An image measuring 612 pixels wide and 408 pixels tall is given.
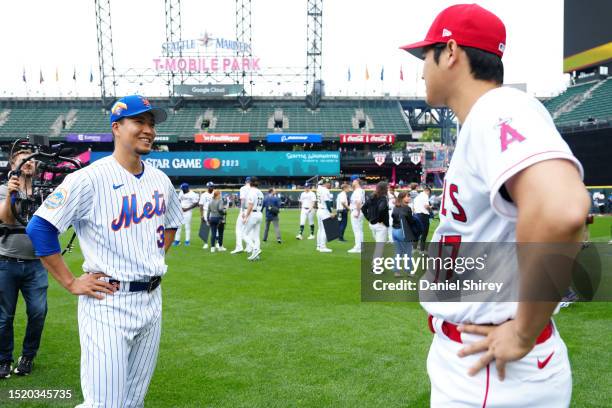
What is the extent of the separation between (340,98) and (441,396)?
62.4 metres

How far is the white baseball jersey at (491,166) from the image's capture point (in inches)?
49.8

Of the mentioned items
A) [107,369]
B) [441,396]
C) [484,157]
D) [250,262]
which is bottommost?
[250,262]

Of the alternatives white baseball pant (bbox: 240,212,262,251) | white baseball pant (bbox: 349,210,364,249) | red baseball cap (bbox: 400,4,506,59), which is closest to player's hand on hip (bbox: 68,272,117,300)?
red baseball cap (bbox: 400,4,506,59)

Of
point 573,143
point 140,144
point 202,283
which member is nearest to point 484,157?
point 140,144

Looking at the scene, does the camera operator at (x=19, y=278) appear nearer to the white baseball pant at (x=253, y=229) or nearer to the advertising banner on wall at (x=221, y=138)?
the white baseball pant at (x=253, y=229)

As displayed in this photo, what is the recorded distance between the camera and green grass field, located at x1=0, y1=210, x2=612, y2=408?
4.41 m

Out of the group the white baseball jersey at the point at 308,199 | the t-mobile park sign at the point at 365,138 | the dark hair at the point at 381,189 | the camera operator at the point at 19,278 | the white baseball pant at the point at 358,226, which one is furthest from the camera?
the t-mobile park sign at the point at 365,138

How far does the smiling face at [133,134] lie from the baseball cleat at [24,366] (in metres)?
3.15

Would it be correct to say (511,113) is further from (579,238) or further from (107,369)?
(107,369)

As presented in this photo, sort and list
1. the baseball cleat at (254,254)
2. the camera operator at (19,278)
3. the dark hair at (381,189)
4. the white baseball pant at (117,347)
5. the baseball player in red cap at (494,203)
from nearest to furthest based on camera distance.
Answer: the baseball player in red cap at (494,203) < the white baseball pant at (117,347) < the camera operator at (19,278) < the dark hair at (381,189) < the baseball cleat at (254,254)

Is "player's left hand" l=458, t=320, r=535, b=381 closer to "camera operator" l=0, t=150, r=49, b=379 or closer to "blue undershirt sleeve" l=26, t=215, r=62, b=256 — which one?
"blue undershirt sleeve" l=26, t=215, r=62, b=256

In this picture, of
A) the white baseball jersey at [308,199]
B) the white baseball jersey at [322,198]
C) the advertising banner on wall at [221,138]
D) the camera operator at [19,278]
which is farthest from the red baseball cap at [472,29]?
the advertising banner on wall at [221,138]

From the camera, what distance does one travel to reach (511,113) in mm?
1361

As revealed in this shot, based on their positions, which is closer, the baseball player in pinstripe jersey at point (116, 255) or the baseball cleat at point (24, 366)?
the baseball player in pinstripe jersey at point (116, 255)
